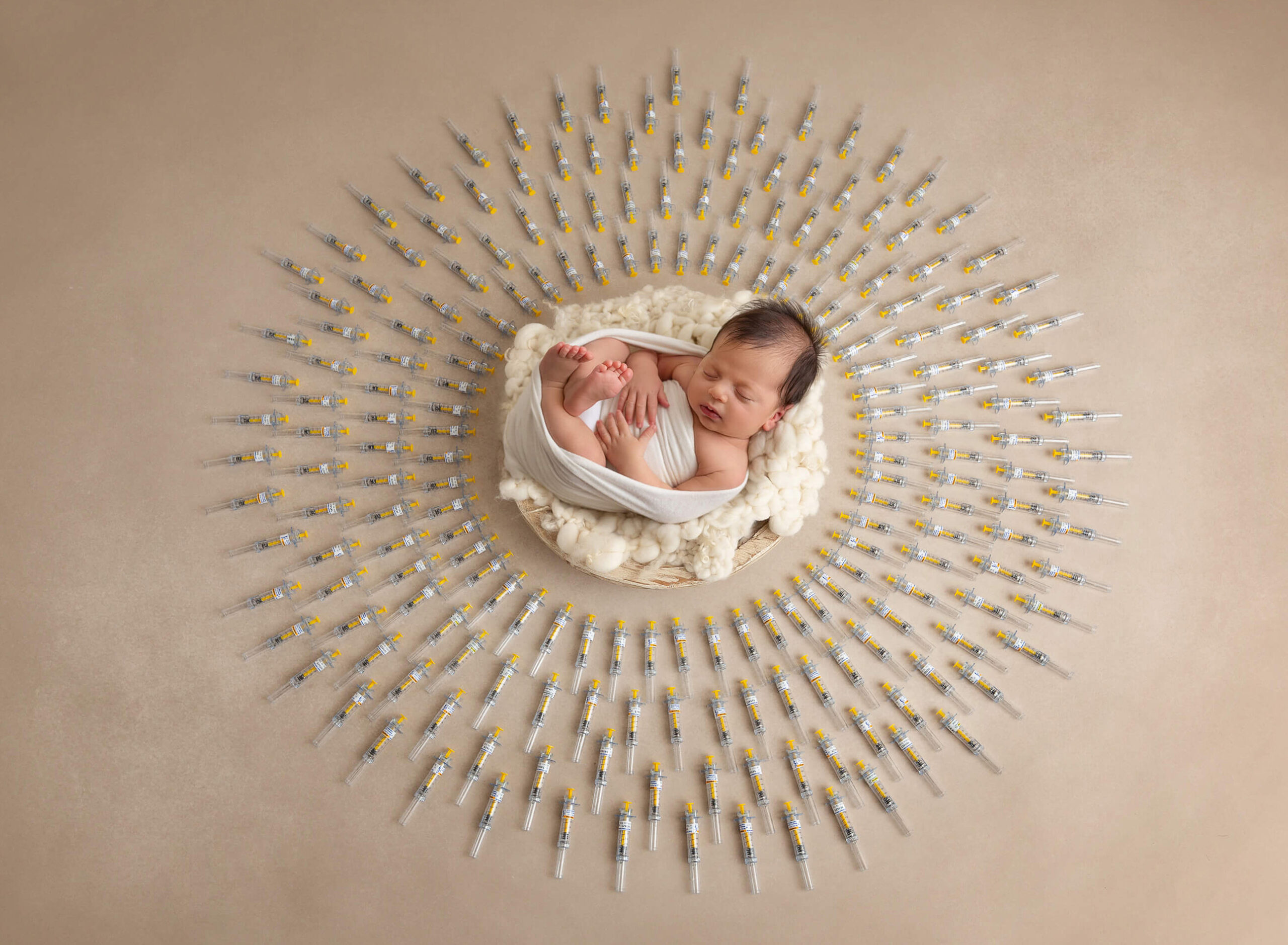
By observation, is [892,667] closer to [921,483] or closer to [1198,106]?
[921,483]

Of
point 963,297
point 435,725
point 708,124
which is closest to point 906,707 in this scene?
point 963,297

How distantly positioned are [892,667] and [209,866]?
2305 millimetres

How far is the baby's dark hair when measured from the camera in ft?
6.90

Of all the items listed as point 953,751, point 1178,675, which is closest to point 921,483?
point 953,751

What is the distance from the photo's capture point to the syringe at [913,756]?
2537 millimetres

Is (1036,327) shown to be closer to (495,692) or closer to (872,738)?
(872,738)

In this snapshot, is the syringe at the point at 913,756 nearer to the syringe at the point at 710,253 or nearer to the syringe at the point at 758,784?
the syringe at the point at 758,784

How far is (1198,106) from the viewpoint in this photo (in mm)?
2867

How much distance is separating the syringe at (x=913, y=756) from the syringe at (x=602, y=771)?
36.9 inches

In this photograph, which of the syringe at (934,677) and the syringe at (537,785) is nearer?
the syringe at (537,785)

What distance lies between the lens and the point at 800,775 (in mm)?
2477

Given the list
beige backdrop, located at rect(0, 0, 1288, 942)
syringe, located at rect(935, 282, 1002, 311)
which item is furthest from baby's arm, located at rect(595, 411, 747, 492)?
syringe, located at rect(935, 282, 1002, 311)

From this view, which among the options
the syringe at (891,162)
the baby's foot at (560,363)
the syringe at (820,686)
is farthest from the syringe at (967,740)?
the syringe at (891,162)

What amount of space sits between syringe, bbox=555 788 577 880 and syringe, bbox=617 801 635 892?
0.49 ft
